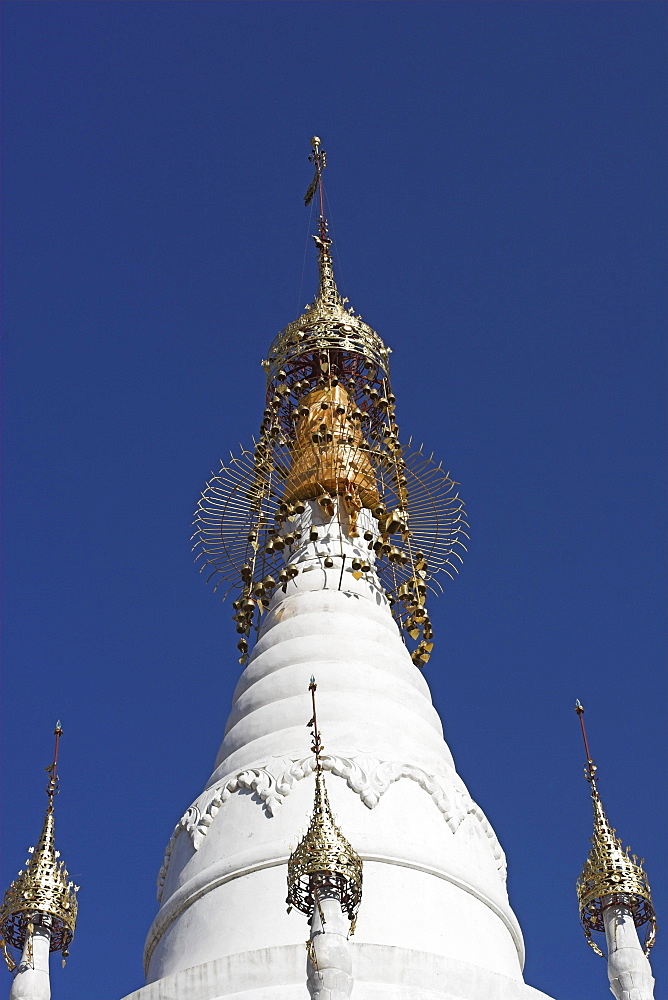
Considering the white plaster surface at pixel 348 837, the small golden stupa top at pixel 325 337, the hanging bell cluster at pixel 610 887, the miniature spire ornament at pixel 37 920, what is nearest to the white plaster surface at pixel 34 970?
the miniature spire ornament at pixel 37 920

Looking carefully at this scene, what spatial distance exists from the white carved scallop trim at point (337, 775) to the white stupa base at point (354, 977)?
2.65m

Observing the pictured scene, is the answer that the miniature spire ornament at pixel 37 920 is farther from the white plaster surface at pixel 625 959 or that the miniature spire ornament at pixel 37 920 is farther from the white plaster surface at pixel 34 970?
the white plaster surface at pixel 625 959

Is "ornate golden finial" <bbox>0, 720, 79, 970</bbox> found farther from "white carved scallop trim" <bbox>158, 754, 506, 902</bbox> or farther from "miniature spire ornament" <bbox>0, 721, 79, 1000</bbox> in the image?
"white carved scallop trim" <bbox>158, 754, 506, 902</bbox>

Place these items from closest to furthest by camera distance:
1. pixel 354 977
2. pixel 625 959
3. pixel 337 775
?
1. pixel 354 977
2. pixel 625 959
3. pixel 337 775

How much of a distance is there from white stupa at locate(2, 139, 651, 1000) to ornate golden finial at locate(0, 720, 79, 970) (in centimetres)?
108

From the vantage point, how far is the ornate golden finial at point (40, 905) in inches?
690

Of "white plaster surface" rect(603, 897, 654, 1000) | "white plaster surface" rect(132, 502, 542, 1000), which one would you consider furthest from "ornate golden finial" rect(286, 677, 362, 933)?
"white plaster surface" rect(603, 897, 654, 1000)

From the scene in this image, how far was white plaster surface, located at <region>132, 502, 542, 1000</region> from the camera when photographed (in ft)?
52.7

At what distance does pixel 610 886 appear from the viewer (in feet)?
60.1

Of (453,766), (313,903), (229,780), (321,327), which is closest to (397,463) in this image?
(321,327)

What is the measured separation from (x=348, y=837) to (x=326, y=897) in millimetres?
3474

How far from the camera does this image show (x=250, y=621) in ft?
77.3

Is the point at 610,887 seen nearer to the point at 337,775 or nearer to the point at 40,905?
the point at 337,775

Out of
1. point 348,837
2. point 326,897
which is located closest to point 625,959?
point 348,837
